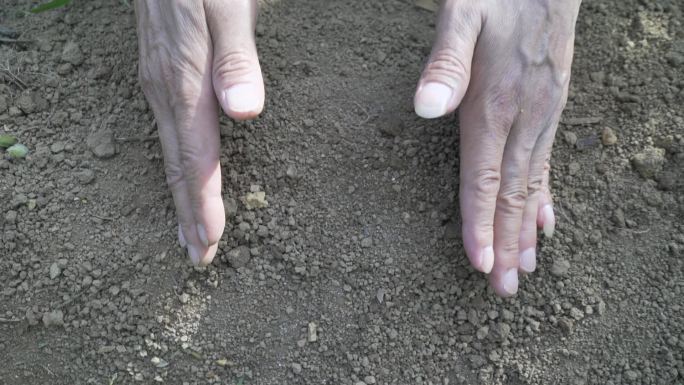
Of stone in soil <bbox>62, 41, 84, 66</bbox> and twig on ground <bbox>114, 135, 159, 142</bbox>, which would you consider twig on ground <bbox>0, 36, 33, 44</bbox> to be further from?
twig on ground <bbox>114, 135, 159, 142</bbox>

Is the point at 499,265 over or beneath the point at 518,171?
beneath

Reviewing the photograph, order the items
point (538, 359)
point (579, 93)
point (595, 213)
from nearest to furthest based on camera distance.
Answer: point (538, 359) < point (595, 213) < point (579, 93)

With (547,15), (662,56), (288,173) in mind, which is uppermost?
(547,15)

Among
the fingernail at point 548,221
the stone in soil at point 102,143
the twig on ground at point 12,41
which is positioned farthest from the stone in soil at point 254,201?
the twig on ground at point 12,41

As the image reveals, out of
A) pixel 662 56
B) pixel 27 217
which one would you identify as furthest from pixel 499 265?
pixel 27 217

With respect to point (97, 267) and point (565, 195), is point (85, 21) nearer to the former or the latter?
point (97, 267)

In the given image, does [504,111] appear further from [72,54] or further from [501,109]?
[72,54]

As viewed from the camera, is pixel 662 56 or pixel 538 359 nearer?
pixel 538 359
